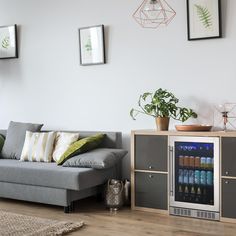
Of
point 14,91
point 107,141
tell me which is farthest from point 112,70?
point 14,91

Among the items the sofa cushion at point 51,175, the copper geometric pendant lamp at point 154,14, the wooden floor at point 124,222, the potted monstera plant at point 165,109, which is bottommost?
the wooden floor at point 124,222

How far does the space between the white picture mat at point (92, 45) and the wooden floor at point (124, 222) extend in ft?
5.17

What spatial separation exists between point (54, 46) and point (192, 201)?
8.05ft

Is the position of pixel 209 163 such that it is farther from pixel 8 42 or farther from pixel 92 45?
pixel 8 42

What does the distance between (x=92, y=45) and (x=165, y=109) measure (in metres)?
1.24

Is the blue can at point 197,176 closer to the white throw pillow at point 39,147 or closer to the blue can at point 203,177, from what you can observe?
the blue can at point 203,177

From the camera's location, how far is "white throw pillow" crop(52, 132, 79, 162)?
Answer: 453cm

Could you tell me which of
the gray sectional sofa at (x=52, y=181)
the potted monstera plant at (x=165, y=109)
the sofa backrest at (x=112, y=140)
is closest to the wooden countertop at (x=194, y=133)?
the potted monstera plant at (x=165, y=109)

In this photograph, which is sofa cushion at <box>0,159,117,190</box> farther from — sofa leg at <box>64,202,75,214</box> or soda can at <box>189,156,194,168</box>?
soda can at <box>189,156,194,168</box>

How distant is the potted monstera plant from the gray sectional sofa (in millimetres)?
567

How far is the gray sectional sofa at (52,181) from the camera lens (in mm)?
3883

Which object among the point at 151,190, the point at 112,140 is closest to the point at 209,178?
the point at 151,190

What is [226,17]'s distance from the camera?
158 inches

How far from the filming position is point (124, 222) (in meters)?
3.66
